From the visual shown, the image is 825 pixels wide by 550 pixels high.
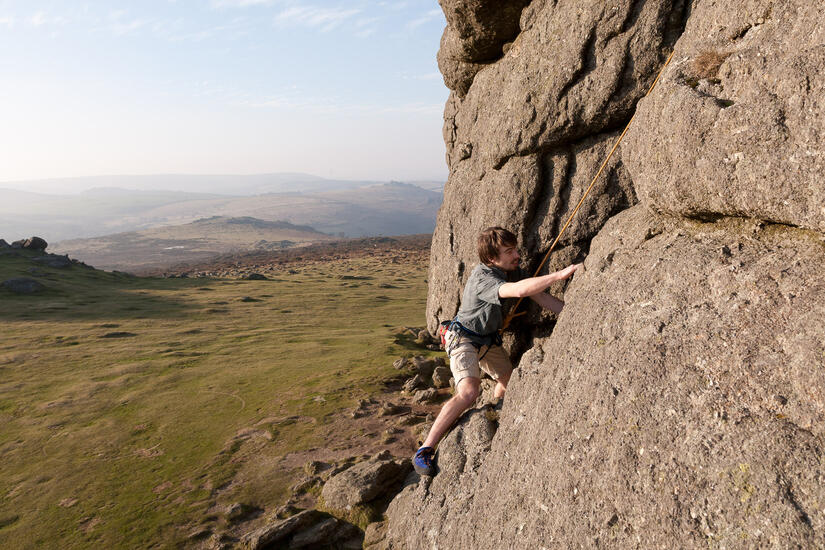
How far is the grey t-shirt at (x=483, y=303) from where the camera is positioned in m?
8.84

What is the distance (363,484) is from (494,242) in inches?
208

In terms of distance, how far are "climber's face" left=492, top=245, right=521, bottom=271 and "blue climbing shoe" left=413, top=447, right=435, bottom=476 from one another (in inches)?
139

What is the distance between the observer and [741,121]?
18.1 ft

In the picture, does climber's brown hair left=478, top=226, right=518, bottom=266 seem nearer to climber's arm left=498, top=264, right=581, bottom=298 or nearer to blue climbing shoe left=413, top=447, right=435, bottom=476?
climber's arm left=498, top=264, right=581, bottom=298

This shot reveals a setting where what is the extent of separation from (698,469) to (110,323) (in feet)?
118

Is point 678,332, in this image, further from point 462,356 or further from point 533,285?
point 462,356

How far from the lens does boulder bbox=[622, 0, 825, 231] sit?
5008 mm

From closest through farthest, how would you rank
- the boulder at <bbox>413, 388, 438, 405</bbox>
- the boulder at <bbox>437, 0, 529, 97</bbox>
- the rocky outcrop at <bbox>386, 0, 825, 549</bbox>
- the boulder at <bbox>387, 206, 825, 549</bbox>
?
1. the boulder at <bbox>387, 206, 825, 549</bbox>
2. the rocky outcrop at <bbox>386, 0, 825, 549</bbox>
3. the boulder at <bbox>437, 0, 529, 97</bbox>
4. the boulder at <bbox>413, 388, 438, 405</bbox>

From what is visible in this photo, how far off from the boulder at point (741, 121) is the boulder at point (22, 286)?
171ft

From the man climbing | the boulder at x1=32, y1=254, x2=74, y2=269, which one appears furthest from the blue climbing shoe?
the boulder at x1=32, y1=254, x2=74, y2=269

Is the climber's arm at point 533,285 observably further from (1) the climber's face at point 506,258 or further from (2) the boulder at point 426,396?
(2) the boulder at point 426,396

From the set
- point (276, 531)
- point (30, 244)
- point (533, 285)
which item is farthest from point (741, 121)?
point (30, 244)

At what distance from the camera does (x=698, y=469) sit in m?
4.78

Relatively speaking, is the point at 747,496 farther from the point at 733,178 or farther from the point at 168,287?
the point at 168,287
